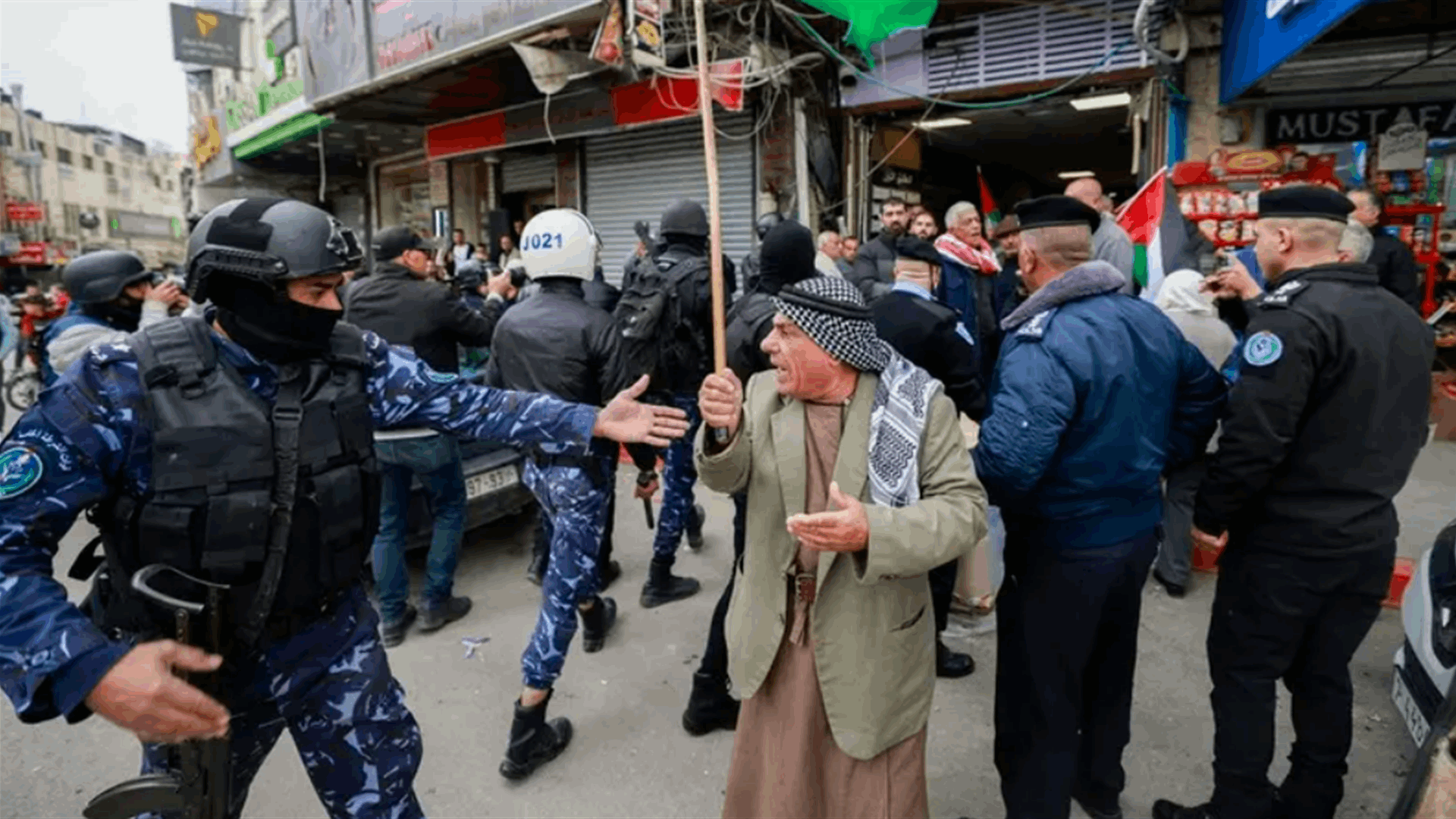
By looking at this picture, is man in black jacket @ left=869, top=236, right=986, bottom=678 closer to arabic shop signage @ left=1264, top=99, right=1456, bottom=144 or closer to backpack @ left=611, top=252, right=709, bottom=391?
backpack @ left=611, top=252, right=709, bottom=391

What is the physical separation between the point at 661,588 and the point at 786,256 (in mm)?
2041

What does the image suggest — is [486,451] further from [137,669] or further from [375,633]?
[137,669]

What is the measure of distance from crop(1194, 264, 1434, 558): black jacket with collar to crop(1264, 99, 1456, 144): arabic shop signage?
18.1ft

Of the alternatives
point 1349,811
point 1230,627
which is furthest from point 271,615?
point 1349,811

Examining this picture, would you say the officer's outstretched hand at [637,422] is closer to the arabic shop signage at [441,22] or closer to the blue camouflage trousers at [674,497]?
the blue camouflage trousers at [674,497]

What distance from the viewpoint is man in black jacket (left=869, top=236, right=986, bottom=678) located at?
3.03 metres

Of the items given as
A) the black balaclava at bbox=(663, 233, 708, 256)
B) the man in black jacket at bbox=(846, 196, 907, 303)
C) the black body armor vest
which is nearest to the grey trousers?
the man in black jacket at bbox=(846, 196, 907, 303)

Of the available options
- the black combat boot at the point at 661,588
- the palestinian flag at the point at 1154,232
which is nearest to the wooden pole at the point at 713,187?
the black combat boot at the point at 661,588

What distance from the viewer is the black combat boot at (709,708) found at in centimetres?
321

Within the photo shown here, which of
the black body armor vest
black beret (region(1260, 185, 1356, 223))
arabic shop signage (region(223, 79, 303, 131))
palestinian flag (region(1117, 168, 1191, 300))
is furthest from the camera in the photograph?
arabic shop signage (region(223, 79, 303, 131))

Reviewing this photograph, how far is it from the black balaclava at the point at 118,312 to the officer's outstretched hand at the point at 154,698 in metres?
3.42

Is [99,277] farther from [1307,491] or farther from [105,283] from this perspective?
[1307,491]

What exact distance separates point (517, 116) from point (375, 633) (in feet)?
31.7

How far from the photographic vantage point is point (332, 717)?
2031 mm
